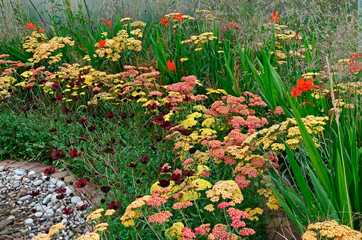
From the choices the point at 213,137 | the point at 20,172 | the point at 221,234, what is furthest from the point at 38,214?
the point at 221,234

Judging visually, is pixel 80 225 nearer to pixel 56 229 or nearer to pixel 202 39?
pixel 56 229

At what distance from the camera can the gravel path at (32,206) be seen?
2.76 meters

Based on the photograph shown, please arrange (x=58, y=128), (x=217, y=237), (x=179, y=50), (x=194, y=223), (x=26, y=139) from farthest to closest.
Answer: (x=179, y=50) → (x=26, y=139) → (x=58, y=128) → (x=194, y=223) → (x=217, y=237)

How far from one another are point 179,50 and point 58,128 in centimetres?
172

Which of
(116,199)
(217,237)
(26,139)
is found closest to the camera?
(217,237)

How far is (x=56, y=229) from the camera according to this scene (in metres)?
1.75

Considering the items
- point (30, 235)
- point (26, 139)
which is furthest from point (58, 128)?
point (30, 235)

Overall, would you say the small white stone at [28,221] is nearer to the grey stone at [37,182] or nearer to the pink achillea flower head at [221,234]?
the grey stone at [37,182]

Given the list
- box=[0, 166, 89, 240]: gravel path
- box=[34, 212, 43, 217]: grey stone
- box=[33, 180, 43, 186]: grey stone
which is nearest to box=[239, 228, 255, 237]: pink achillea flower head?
box=[0, 166, 89, 240]: gravel path

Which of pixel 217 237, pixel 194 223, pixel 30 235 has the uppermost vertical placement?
pixel 217 237

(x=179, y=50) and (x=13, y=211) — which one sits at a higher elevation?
(x=179, y=50)

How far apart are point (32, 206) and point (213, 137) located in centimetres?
165

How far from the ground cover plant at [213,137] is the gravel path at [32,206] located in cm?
15

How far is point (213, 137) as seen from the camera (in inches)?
98.2
